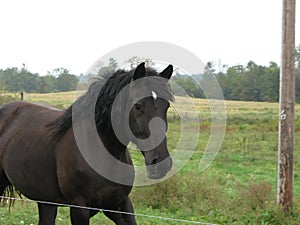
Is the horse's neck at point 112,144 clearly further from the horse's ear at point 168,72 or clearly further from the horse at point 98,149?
the horse's ear at point 168,72

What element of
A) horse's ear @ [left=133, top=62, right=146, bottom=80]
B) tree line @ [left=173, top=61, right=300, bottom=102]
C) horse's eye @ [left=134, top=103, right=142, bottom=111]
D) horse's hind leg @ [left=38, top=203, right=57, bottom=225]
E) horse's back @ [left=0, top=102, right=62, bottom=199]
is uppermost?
tree line @ [left=173, top=61, right=300, bottom=102]

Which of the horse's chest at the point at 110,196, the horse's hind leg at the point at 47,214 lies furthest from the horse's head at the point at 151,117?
the horse's hind leg at the point at 47,214

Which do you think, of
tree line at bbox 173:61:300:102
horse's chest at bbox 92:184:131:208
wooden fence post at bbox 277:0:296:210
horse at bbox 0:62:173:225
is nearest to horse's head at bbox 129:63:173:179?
horse at bbox 0:62:173:225

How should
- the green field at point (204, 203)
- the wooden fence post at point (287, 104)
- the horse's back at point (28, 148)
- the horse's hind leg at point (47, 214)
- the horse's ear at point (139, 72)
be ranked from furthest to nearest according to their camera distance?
the green field at point (204, 203), the wooden fence post at point (287, 104), the horse's hind leg at point (47, 214), the horse's back at point (28, 148), the horse's ear at point (139, 72)

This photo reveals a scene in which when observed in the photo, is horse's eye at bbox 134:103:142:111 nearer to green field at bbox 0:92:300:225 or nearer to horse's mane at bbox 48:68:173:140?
horse's mane at bbox 48:68:173:140

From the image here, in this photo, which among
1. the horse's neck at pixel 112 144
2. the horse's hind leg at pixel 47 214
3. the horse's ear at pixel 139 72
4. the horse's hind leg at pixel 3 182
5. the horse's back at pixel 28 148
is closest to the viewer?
the horse's ear at pixel 139 72

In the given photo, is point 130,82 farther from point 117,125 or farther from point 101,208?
point 101,208

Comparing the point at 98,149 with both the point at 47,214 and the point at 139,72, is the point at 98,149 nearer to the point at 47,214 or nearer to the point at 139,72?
the point at 139,72

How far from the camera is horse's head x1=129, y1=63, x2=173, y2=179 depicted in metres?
3.22

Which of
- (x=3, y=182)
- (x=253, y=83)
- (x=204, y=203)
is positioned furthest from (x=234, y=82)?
(x=3, y=182)

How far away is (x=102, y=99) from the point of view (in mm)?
3875

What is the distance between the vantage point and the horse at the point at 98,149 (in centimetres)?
337

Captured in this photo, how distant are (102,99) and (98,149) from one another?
0.43 meters

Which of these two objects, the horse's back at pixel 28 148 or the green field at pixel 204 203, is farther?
the green field at pixel 204 203
